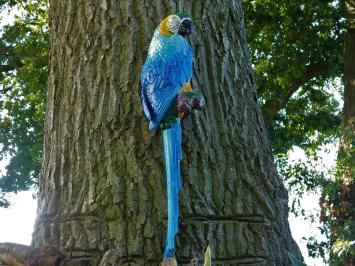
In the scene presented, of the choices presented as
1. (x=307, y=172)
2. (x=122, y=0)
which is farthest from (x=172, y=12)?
(x=307, y=172)

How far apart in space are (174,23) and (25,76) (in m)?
6.79

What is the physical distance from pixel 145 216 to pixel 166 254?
0.24 metres

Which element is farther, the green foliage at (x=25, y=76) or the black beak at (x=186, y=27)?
the green foliage at (x=25, y=76)

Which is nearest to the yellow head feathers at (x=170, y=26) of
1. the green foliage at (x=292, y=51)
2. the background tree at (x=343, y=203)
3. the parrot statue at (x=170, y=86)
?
the parrot statue at (x=170, y=86)

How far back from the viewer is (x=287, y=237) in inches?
111

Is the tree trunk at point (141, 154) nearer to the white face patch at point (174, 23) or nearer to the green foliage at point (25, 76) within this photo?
the white face patch at point (174, 23)

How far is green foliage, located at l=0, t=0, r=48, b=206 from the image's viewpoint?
9.13 meters

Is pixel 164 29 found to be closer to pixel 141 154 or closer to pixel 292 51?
pixel 141 154

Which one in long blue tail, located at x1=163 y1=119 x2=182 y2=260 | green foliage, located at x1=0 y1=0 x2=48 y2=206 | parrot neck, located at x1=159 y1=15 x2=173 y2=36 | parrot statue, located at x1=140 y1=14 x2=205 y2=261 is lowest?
long blue tail, located at x1=163 y1=119 x2=182 y2=260

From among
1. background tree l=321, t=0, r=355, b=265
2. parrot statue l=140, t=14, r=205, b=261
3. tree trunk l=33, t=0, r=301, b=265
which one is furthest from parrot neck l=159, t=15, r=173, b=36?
background tree l=321, t=0, r=355, b=265

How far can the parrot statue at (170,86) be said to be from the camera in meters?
2.57

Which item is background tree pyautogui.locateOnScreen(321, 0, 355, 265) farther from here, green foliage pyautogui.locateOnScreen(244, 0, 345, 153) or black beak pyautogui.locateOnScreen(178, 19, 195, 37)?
black beak pyautogui.locateOnScreen(178, 19, 195, 37)

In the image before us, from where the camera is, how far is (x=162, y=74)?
2.61 metres

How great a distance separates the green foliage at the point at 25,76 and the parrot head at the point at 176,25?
6.58 m
